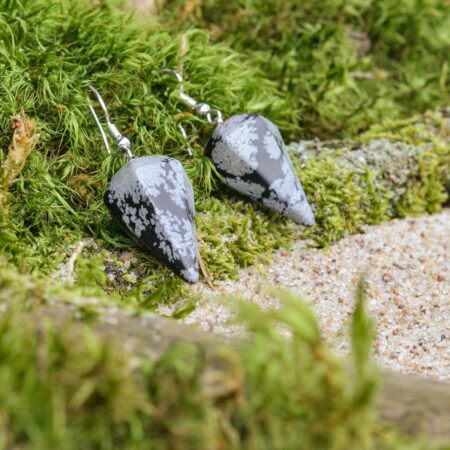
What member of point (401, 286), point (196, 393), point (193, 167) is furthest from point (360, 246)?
point (196, 393)

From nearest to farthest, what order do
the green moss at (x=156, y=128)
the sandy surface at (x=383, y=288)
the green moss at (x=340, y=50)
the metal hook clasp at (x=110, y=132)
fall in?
the sandy surface at (x=383, y=288) < the green moss at (x=156, y=128) < the metal hook clasp at (x=110, y=132) < the green moss at (x=340, y=50)

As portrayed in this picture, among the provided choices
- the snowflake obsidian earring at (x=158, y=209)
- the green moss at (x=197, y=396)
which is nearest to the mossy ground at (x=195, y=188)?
the green moss at (x=197, y=396)

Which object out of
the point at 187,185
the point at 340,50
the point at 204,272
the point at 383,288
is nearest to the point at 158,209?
the point at 187,185

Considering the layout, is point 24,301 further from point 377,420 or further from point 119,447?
point 377,420

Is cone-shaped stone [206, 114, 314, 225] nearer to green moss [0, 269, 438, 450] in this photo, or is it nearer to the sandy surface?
the sandy surface

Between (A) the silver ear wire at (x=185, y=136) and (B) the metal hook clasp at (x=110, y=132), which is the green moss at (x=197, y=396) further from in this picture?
(A) the silver ear wire at (x=185, y=136)

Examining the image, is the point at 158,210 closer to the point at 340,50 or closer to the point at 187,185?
the point at 187,185

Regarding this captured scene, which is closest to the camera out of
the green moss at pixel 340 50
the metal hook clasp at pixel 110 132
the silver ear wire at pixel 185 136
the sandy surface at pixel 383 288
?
the sandy surface at pixel 383 288

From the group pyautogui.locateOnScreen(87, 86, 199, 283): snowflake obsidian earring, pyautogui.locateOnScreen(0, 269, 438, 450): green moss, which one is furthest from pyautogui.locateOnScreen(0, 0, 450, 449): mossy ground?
pyautogui.locateOnScreen(87, 86, 199, 283): snowflake obsidian earring
